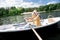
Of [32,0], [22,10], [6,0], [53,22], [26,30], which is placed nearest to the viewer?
[26,30]

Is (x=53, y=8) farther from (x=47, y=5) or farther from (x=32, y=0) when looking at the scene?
(x=32, y=0)

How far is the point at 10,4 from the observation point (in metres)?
17.8

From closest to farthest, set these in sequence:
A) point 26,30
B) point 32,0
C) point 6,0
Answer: point 26,30 < point 32,0 < point 6,0

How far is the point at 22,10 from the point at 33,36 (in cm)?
1331

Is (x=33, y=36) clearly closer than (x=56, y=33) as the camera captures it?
Yes

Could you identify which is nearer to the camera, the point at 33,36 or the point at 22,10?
the point at 33,36

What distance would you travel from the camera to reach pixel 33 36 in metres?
5.70

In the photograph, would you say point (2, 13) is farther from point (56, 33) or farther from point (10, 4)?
point (56, 33)

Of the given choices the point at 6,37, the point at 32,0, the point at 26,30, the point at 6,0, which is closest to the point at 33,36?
the point at 26,30

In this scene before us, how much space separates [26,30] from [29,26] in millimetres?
204

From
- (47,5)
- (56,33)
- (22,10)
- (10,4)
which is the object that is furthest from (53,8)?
(56,33)

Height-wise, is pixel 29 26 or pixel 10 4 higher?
pixel 10 4

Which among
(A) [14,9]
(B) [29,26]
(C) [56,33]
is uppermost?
(A) [14,9]

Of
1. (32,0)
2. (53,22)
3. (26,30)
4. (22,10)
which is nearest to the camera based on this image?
(26,30)
